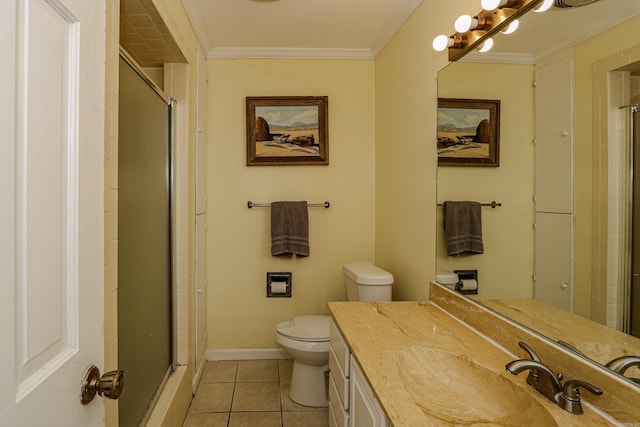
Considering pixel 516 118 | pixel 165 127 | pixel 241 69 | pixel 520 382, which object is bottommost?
pixel 520 382

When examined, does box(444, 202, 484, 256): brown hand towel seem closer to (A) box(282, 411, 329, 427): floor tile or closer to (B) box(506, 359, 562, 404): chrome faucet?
(B) box(506, 359, 562, 404): chrome faucet

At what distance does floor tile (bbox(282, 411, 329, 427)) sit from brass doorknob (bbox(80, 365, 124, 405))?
1.55m

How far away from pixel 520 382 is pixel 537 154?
679 mm

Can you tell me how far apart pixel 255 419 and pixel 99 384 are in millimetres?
1589

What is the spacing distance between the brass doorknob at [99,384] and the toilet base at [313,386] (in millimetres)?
1609

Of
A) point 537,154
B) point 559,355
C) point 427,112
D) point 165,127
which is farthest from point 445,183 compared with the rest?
point 165,127

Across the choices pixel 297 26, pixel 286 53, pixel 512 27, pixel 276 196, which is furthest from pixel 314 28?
pixel 512 27

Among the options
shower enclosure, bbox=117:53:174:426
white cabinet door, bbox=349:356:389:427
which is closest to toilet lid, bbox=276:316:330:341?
Answer: shower enclosure, bbox=117:53:174:426

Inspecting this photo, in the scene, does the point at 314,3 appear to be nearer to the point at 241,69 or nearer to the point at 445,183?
the point at 241,69

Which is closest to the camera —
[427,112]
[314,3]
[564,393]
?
[564,393]

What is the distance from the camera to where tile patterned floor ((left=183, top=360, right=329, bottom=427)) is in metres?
2.08

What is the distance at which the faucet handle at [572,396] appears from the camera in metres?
0.87

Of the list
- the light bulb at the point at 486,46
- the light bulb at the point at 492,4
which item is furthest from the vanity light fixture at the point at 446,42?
the light bulb at the point at 492,4

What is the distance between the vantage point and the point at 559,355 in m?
1.02
